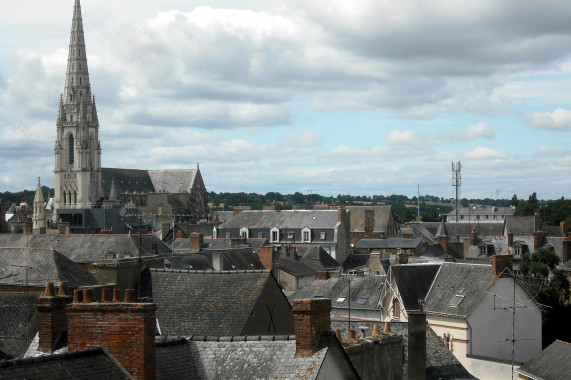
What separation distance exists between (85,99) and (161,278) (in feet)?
435

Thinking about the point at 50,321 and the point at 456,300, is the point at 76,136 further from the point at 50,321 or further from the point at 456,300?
the point at 50,321

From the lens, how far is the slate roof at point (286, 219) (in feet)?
281

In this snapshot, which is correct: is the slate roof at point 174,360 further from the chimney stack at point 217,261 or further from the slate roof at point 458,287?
the chimney stack at point 217,261

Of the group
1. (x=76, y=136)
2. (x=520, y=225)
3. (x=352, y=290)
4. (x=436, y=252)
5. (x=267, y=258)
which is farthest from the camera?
(x=76, y=136)

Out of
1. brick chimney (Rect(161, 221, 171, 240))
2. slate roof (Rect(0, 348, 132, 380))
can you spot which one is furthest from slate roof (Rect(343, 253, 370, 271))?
slate roof (Rect(0, 348, 132, 380))

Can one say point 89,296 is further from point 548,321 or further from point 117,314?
point 548,321

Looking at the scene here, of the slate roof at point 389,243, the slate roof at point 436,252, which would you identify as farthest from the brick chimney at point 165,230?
the slate roof at point 436,252

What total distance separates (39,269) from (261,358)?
27943 millimetres

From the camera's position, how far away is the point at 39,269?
126 ft

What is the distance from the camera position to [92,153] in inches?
5896

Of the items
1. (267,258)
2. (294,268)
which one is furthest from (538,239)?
(267,258)

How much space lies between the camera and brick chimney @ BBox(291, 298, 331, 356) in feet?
39.9

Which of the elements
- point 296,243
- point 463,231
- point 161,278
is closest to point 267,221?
point 296,243

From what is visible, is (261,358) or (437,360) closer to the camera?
(261,358)
